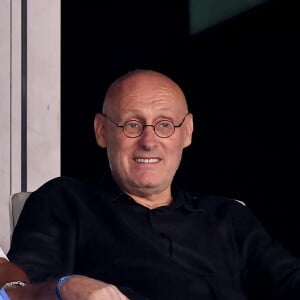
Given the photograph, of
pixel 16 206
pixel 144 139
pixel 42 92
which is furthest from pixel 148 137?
pixel 42 92

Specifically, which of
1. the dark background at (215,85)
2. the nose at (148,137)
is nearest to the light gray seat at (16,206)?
the nose at (148,137)

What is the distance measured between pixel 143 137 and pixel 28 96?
105 centimetres

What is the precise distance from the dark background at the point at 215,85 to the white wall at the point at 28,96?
68mm

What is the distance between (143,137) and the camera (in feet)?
6.01

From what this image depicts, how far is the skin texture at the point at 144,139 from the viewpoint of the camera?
72.4 inches

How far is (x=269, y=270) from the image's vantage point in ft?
5.96

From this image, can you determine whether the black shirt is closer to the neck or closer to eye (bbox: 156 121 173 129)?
the neck

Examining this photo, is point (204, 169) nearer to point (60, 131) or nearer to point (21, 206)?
point (60, 131)

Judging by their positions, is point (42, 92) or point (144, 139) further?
point (42, 92)

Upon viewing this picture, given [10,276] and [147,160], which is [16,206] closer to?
[147,160]

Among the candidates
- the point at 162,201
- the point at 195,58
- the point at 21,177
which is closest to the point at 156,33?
the point at 195,58

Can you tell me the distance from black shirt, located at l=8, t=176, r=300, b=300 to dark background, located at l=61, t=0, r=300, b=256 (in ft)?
1.73

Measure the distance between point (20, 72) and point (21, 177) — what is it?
0.43 meters

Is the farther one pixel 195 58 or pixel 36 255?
pixel 195 58
